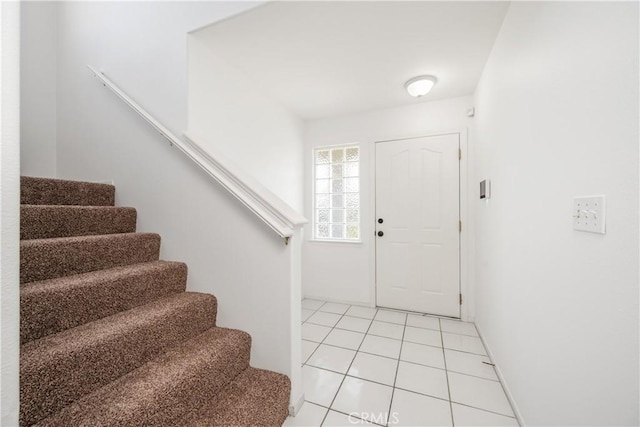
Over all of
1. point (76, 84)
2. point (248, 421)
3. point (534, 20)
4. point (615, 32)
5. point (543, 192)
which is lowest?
point (248, 421)

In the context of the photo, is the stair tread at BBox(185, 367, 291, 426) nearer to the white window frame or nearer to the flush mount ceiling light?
the white window frame

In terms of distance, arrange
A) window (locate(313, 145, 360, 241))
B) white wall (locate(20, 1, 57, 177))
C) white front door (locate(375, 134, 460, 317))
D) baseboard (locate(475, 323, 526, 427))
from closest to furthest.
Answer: baseboard (locate(475, 323, 526, 427)), white wall (locate(20, 1, 57, 177)), white front door (locate(375, 134, 460, 317)), window (locate(313, 145, 360, 241))

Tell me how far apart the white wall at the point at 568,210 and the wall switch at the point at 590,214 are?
20 millimetres

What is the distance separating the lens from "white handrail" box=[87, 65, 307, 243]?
137 centimetres

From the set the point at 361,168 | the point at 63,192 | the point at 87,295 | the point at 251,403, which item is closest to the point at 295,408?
the point at 251,403

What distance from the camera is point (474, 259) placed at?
257 cm

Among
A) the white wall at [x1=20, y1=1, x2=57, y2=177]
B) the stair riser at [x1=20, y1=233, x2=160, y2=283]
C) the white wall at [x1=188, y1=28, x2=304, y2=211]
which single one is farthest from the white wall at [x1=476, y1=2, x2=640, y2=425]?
the white wall at [x1=20, y1=1, x2=57, y2=177]

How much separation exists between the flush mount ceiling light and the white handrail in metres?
1.76

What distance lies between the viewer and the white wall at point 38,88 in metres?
2.22

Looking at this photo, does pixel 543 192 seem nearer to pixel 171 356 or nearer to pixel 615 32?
pixel 615 32

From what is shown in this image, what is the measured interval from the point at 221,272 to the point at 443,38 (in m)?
2.25

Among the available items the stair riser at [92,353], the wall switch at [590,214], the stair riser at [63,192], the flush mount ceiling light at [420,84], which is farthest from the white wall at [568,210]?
the stair riser at [63,192]

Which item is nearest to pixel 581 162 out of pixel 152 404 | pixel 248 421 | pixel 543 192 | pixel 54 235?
pixel 543 192

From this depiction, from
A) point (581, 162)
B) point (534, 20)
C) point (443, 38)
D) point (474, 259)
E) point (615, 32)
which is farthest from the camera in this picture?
point (474, 259)
